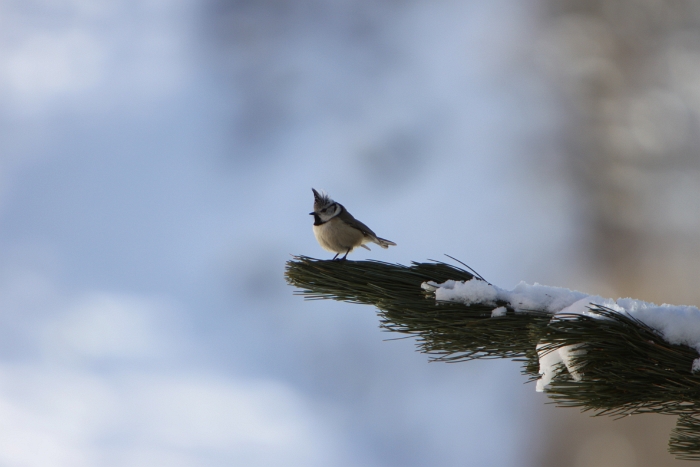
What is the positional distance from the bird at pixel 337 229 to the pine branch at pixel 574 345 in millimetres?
1831

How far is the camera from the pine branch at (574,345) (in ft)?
4.02

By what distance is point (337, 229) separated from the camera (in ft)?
11.4

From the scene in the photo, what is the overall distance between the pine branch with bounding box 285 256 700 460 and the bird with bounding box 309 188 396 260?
6.01 ft

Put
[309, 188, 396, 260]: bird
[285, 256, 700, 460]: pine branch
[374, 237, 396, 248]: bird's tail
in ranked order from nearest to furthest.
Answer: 1. [285, 256, 700, 460]: pine branch
2. [309, 188, 396, 260]: bird
3. [374, 237, 396, 248]: bird's tail

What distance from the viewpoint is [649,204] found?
Answer: 4.64 meters

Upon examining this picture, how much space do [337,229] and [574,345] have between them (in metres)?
2.28

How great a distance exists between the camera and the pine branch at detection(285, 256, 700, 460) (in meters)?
1.22

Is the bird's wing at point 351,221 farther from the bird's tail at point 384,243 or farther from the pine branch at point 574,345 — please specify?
the pine branch at point 574,345

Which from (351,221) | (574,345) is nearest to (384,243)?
(351,221)

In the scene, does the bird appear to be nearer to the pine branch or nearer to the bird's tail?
the bird's tail

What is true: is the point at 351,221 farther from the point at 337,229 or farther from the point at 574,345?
the point at 574,345

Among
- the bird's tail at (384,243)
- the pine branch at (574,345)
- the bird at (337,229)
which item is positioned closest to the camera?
the pine branch at (574,345)

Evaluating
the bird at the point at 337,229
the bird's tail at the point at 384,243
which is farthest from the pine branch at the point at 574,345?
the bird's tail at the point at 384,243

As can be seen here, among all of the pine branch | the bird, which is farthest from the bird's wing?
Result: the pine branch
